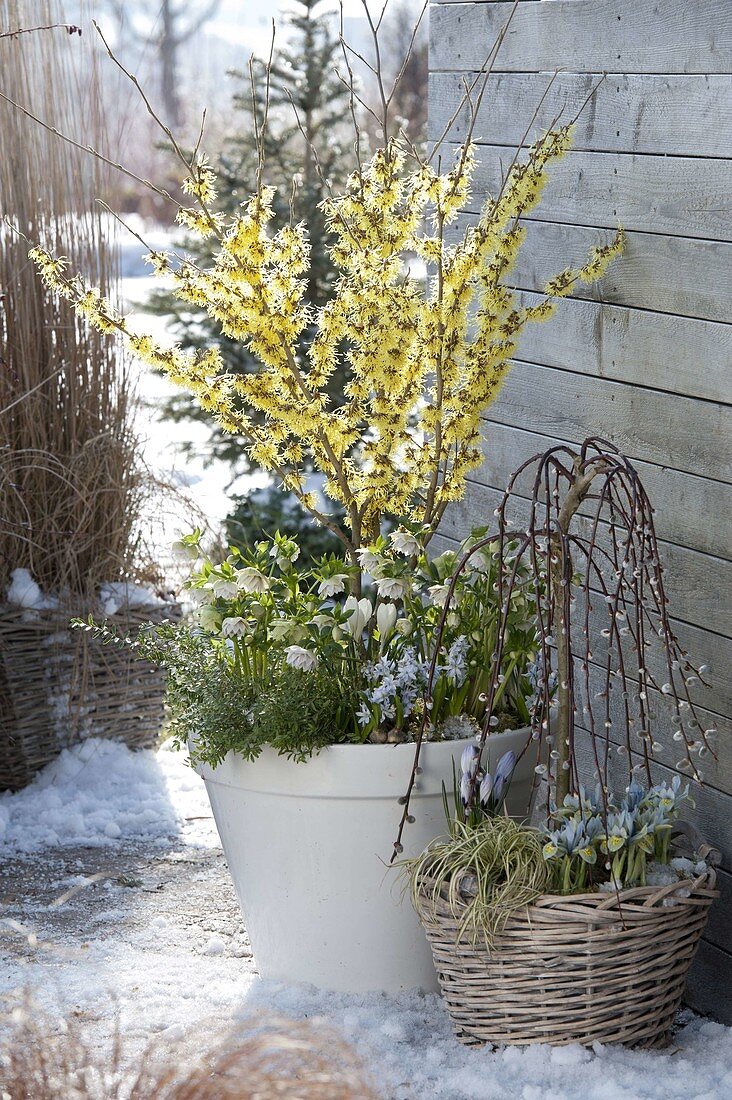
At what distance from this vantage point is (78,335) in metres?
2.72

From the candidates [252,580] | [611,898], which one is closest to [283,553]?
[252,580]

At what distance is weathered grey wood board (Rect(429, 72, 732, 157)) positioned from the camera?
167 centimetres

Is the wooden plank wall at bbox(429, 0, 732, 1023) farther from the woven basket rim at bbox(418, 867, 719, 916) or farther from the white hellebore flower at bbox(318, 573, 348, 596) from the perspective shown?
the white hellebore flower at bbox(318, 573, 348, 596)

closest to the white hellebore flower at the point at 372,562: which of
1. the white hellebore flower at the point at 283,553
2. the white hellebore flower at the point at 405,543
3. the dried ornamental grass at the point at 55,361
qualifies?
the white hellebore flower at the point at 405,543

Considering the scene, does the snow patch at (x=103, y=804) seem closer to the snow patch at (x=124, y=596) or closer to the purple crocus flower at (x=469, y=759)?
the snow patch at (x=124, y=596)

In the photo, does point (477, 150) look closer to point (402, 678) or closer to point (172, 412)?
point (402, 678)

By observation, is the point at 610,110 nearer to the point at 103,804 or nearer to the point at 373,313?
the point at 373,313

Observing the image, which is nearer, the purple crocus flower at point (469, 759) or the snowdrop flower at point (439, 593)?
the purple crocus flower at point (469, 759)

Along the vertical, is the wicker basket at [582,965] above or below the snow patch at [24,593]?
below

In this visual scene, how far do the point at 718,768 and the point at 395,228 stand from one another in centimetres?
92

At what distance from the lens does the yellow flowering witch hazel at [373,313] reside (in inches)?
70.9

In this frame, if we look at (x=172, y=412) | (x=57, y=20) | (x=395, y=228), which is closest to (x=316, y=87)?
(x=172, y=412)

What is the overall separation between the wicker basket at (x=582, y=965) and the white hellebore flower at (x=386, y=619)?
393mm

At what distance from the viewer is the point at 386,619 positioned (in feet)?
6.05
